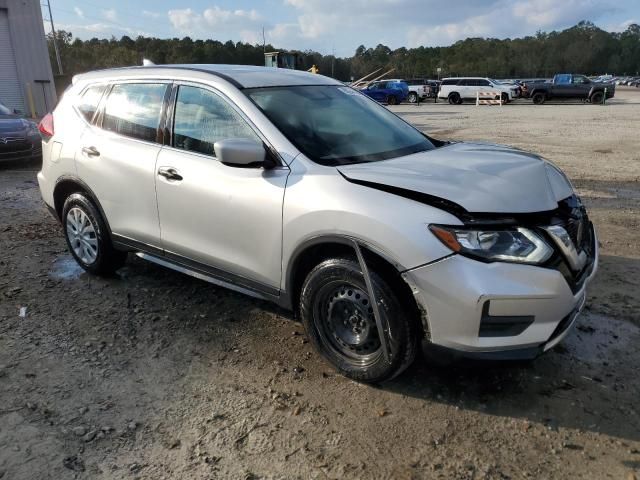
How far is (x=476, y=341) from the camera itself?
2.58 m

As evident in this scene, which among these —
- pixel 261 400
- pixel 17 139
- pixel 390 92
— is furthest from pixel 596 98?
pixel 261 400

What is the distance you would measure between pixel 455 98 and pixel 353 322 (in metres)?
34.4

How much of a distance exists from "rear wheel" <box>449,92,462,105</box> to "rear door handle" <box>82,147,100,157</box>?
3325cm

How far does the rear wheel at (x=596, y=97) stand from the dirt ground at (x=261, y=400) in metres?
33.1

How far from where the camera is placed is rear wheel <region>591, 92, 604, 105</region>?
107 ft

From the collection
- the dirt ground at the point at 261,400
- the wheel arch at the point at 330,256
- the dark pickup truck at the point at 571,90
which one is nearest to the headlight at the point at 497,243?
the wheel arch at the point at 330,256

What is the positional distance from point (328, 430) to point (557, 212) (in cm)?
170

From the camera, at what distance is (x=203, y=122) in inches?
141

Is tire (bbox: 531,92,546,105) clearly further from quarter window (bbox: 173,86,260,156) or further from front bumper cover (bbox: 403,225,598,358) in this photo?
front bumper cover (bbox: 403,225,598,358)

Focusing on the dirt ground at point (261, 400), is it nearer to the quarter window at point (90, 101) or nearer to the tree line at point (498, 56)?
the quarter window at point (90, 101)

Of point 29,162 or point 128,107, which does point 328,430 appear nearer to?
point 128,107

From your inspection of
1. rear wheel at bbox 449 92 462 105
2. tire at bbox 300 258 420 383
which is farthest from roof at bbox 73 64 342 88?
rear wheel at bbox 449 92 462 105

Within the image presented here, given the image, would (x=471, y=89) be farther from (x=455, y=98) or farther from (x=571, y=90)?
(x=571, y=90)

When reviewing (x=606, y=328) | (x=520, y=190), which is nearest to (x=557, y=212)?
(x=520, y=190)
